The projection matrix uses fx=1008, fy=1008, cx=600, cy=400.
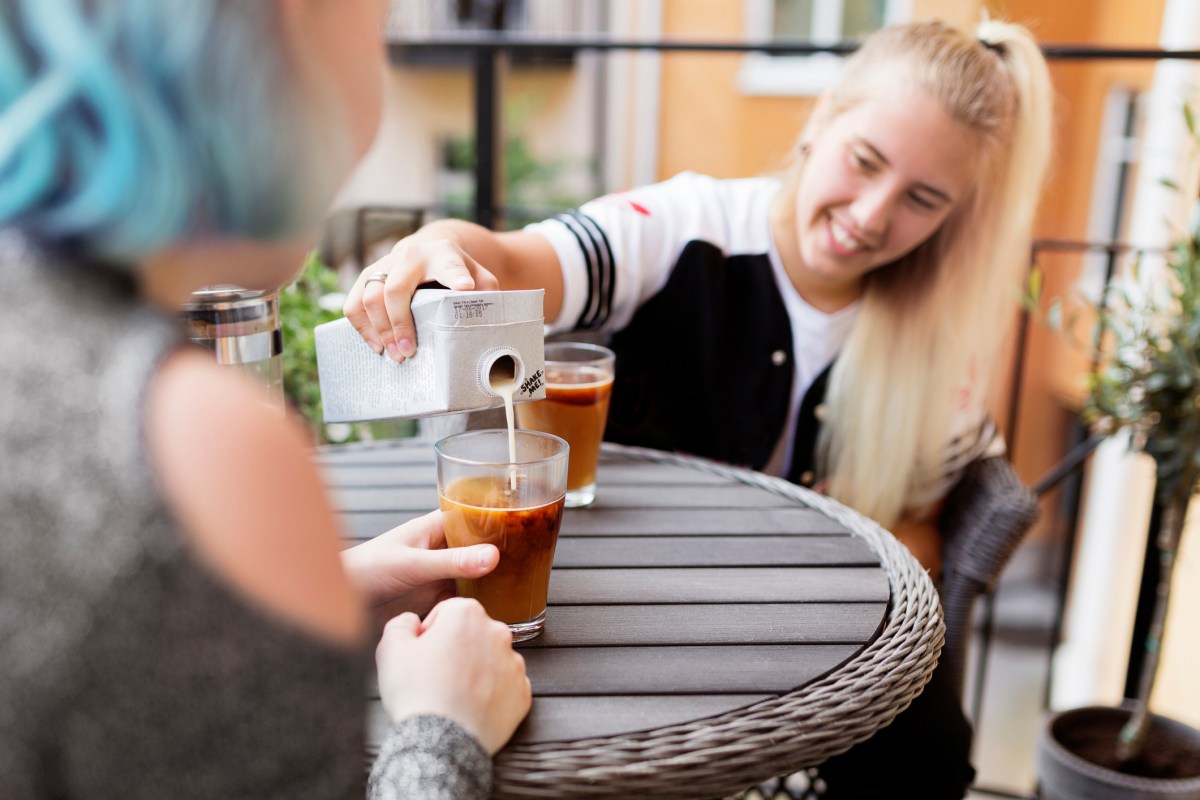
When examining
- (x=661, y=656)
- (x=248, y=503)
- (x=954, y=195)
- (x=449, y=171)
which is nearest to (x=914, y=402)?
(x=954, y=195)

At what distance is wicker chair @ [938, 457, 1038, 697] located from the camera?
1511 millimetres

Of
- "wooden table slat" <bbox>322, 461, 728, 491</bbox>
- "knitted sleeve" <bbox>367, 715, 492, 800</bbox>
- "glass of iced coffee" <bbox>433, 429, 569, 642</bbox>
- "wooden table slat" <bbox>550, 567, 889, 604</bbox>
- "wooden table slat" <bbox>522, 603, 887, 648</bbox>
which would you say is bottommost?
"wooden table slat" <bbox>322, 461, 728, 491</bbox>

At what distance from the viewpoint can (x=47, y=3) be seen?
1.62ft

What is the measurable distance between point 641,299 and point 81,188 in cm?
127

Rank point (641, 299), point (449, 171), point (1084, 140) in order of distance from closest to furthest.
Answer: point (641, 299), point (1084, 140), point (449, 171)

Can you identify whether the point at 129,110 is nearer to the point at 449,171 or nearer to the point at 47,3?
the point at 47,3

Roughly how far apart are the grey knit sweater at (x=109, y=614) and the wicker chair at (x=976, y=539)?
119 cm

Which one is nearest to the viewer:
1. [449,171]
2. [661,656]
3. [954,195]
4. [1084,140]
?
[661,656]

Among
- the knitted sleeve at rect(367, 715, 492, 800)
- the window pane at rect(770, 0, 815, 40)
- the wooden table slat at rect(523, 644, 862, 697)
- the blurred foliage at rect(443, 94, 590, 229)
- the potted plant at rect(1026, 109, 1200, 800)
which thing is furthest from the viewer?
the blurred foliage at rect(443, 94, 590, 229)

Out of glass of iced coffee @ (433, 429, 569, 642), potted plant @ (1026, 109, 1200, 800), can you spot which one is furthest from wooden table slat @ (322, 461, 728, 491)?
potted plant @ (1026, 109, 1200, 800)

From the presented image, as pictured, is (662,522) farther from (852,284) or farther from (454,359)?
(852,284)

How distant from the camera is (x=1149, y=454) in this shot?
1.91 meters

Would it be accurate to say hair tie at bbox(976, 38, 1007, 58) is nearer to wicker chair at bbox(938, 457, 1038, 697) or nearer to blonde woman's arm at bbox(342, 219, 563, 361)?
wicker chair at bbox(938, 457, 1038, 697)

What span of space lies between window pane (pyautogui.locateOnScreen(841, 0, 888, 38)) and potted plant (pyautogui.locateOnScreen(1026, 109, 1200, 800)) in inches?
234
